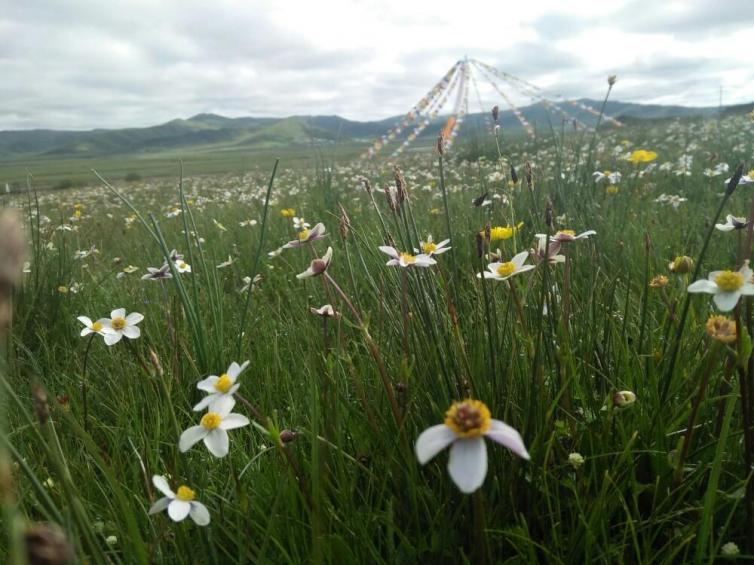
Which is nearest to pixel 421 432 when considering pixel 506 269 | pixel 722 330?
pixel 506 269

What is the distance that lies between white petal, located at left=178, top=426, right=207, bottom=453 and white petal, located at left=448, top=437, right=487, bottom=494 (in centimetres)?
54

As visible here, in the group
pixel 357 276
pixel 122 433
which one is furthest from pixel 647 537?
pixel 357 276

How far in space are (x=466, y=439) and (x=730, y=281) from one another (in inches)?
24.7

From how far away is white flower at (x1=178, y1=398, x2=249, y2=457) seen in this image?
1.01 metres

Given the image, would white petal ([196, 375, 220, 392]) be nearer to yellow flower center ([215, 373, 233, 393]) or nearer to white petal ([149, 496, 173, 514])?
yellow flower center ([215, 373, 233, 393])

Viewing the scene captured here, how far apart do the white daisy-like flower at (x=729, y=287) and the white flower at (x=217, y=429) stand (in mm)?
898

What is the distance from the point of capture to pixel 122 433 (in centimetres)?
169

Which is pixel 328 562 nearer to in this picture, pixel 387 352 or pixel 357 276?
pixel 387 352

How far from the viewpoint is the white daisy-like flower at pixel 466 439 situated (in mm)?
658

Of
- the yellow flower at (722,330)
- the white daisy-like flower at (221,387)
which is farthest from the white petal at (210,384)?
the yellow flower at (722,330)

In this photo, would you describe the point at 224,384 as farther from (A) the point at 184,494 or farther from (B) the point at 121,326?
(B) the point at 121,326

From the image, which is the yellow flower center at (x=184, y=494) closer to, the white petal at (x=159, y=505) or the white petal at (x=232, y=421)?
the white petal at (x=159, y=505)

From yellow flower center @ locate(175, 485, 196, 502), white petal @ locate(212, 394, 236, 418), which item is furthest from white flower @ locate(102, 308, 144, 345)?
yellow flower center @ locate(175, 485, 196, 502)

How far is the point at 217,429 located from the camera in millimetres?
1043
